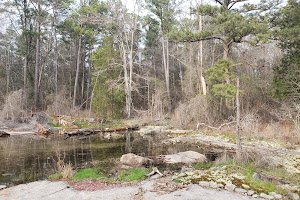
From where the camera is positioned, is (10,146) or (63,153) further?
(10,146)

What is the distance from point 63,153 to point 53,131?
7918mm

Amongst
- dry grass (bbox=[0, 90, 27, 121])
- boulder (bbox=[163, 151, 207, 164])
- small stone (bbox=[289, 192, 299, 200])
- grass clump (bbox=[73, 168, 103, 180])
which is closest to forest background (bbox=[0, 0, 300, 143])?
dry grass (bbox=[0, 90, 27, 121])

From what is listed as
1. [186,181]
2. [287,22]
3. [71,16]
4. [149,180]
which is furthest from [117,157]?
[71,16]

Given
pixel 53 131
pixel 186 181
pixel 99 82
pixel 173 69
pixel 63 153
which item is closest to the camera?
pixel 186 181

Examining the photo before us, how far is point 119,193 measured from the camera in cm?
534

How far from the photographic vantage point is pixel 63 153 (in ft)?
33.1

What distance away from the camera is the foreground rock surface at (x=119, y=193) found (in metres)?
4.97

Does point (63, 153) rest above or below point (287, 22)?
below

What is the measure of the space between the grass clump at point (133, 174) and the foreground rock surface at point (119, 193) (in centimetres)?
63

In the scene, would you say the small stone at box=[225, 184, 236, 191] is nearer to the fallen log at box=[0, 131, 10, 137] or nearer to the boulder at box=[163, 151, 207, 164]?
the boulder at box=[163, 151, 207, 164]

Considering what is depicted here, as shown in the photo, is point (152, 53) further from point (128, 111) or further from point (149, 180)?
point (149, 180)

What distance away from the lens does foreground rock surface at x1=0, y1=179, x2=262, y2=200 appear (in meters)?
4.97

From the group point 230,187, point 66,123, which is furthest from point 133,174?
point 66,123

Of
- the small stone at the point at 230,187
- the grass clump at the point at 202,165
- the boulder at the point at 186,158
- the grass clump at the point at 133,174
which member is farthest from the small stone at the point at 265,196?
the boulder at the point at 186,158
